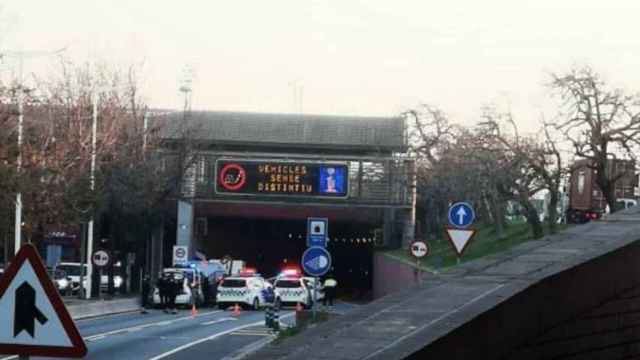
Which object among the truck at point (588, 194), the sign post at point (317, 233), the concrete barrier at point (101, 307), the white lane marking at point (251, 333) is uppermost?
the truck at point (588, 194)

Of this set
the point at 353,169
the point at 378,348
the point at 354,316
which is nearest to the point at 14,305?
the point at 378,348

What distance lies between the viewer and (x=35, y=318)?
340 inches

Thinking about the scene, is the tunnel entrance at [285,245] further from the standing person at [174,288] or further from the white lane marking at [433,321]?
the white lane marking at [433,321]

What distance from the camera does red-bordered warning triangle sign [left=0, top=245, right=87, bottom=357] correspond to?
8.63 metres

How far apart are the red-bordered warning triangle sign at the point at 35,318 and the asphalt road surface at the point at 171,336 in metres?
13.7

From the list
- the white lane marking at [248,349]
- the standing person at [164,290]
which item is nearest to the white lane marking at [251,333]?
the white lane marking at [248,349]

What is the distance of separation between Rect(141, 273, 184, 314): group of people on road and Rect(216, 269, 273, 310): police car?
2178mm

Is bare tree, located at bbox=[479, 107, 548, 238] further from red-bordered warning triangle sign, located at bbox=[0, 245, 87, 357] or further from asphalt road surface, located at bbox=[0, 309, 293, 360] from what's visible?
red-bordered warning triangle sign, located at bbox=[0, 245, 87, 357]

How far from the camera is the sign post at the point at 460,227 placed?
95.2ft

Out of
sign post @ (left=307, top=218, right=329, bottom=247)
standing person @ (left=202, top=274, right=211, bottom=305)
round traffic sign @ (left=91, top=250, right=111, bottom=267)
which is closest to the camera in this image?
sign post @ (left=307, top=218, right=329, bottom=247)

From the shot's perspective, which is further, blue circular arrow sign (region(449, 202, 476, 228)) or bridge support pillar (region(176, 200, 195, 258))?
bridge support pillar (region(176, 200, 195, 258))

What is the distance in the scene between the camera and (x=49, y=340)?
8.63 metres

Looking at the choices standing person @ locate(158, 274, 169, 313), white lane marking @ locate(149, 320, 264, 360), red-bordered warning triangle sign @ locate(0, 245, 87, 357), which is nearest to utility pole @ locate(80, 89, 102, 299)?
standing person @ locate(158, 274, 169, 313)

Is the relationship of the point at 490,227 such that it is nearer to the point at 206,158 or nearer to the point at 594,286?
the point at 206,158
